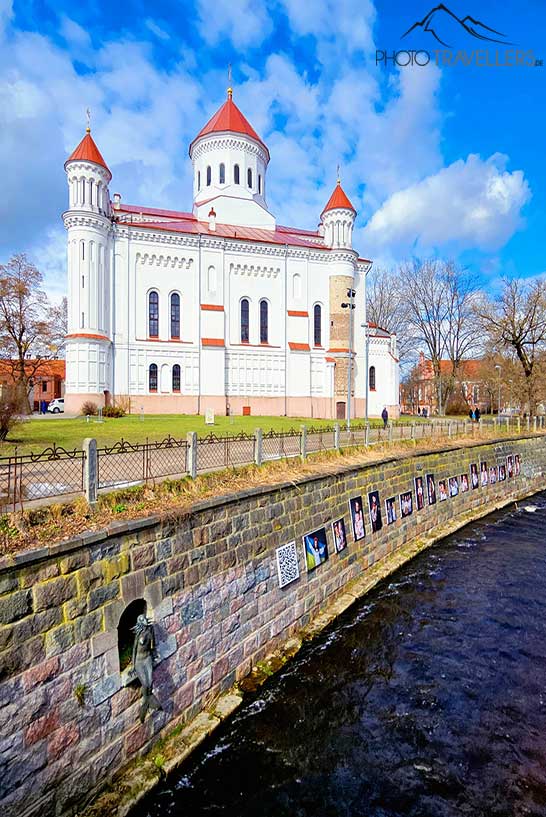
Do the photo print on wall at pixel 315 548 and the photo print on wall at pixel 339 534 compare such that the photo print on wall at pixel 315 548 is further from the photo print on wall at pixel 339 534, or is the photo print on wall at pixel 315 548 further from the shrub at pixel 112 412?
the shrub at pixel 112 412

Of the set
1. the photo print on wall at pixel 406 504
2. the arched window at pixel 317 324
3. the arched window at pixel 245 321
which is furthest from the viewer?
the arched window at pixel 317 324

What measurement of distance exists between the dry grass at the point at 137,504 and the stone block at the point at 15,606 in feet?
1.32

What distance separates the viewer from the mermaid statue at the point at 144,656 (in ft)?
18.2

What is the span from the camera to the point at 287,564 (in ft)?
29.0

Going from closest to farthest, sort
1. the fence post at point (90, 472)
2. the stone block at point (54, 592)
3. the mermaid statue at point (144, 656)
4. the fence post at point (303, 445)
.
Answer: the stone block at point (54, 592) < the mermaid statue at point (144, 656) < the fence post at point (90, 472) < the fence post at point (303, 445)

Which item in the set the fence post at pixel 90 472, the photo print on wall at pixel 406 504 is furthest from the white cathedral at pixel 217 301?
the fence post at pixel 90 472

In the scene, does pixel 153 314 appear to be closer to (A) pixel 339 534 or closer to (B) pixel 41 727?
(A) pixel 339 534

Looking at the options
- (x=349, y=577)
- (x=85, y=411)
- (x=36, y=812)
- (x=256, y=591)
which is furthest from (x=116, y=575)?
(x=85, y=411)

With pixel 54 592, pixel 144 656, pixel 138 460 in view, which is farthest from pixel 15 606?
pixel 138 460

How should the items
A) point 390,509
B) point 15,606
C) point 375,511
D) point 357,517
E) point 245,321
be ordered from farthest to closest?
point 245,321 < point 390,509 < point 375,511 < point 357,517 < point 15,606

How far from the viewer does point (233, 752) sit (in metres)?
6.10

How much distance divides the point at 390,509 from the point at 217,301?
86.8 ft

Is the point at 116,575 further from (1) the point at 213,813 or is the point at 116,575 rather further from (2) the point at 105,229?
(2) the point at 105,229

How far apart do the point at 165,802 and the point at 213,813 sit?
0.56m
